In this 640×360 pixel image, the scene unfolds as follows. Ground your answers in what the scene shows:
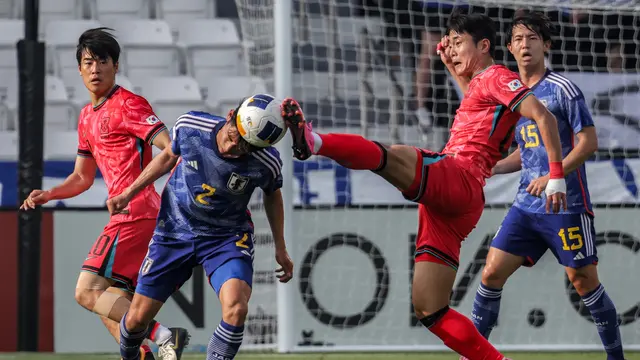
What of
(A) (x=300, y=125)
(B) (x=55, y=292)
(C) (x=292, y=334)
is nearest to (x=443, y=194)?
(A) (x=300, y=125)

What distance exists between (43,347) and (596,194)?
449cm

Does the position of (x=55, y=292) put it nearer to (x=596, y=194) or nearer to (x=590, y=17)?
(x=596, y=194)

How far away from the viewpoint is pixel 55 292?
25.2ft

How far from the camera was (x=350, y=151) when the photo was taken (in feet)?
14.4

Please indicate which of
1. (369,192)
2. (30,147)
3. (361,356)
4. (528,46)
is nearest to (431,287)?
(528,46)

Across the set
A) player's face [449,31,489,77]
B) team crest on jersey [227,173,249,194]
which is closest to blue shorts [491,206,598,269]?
player's face [449,31,489,77]

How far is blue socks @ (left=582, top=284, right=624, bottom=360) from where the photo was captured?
5691 mm

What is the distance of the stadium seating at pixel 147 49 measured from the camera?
374 inches

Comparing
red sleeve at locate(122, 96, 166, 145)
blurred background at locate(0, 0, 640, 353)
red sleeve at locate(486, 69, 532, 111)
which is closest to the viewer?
red sleeve at locate(486, 69, 532, 111)

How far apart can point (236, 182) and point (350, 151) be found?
617 mm

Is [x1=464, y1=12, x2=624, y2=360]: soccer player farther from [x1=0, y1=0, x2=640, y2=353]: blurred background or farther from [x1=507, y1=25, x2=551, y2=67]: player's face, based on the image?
[x1=0, y1=0, x2=640, y2=353]: blurred background

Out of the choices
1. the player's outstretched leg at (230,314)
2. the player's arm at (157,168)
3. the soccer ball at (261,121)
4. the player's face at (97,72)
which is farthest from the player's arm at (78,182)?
the soccer ball at (261,121)

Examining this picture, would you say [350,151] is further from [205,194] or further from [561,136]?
[561,136]

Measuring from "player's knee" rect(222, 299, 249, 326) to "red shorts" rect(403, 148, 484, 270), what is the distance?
0.94 metres
